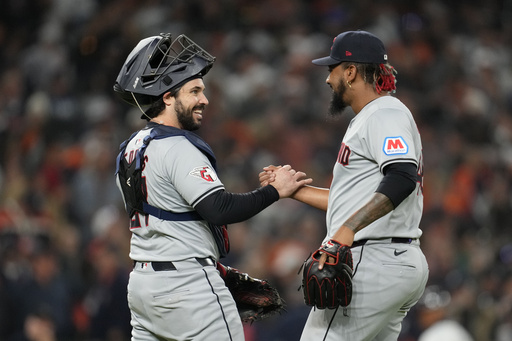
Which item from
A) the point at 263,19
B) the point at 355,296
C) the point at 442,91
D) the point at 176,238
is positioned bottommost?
the point at 355,296

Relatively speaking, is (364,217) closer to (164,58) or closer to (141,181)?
(141,181)

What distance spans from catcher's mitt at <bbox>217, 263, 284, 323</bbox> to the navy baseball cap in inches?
46.6

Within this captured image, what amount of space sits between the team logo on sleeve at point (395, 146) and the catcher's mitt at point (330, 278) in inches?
18.5

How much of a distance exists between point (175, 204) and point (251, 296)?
773mm

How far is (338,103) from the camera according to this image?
3742 mm

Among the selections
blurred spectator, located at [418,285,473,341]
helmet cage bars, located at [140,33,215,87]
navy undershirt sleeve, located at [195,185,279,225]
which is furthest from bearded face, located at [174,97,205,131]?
blurred spectator, located at [418,285,473,341]

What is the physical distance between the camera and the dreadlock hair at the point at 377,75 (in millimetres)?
3621

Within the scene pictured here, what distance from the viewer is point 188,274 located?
10.8 feet

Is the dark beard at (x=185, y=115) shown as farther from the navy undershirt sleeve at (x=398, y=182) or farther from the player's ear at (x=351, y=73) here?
the navy undershirt sleeve at (x=398, y=182)

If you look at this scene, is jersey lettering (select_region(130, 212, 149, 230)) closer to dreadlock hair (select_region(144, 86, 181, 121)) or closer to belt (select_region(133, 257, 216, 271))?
belt (select_region(133, 257, 216, 271))

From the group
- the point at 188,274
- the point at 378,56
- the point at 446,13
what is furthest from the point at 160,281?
the point at 446,13

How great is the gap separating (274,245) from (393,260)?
412 centimetres

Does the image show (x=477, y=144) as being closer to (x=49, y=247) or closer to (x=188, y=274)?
(x=49, y=247)

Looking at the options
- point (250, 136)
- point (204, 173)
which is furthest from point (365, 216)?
point (250, 136)
